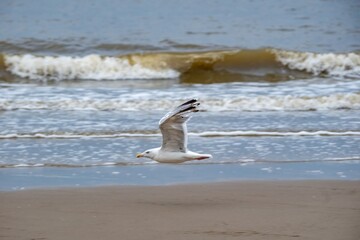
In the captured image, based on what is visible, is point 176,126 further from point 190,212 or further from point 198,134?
point 198,134

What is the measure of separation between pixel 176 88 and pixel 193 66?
5.35 feet

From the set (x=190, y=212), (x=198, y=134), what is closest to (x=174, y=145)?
(x=190, y=212)

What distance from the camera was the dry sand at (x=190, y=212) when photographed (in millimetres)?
5296

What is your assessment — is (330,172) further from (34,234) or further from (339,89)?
(339,89)

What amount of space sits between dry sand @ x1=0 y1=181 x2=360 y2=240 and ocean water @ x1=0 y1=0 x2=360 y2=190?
1.37ft

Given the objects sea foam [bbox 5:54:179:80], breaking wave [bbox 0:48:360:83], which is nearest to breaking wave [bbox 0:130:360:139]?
breaking wave [bbox 0:48:360:83]

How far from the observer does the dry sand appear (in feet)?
17.4

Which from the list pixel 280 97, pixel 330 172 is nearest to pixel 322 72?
pixel 280 97

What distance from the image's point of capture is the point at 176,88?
12.0 metres

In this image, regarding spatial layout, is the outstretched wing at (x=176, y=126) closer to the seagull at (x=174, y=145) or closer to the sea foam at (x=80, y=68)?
the seagull at (x=174, y=145)

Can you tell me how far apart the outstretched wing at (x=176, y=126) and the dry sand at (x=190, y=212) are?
0.36 metres

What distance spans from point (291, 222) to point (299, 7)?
474 inches

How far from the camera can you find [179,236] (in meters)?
5.24

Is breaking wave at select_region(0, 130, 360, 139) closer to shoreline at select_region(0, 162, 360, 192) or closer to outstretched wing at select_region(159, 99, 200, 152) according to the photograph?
shoreline at select_region(0, 162, 360, 192)
